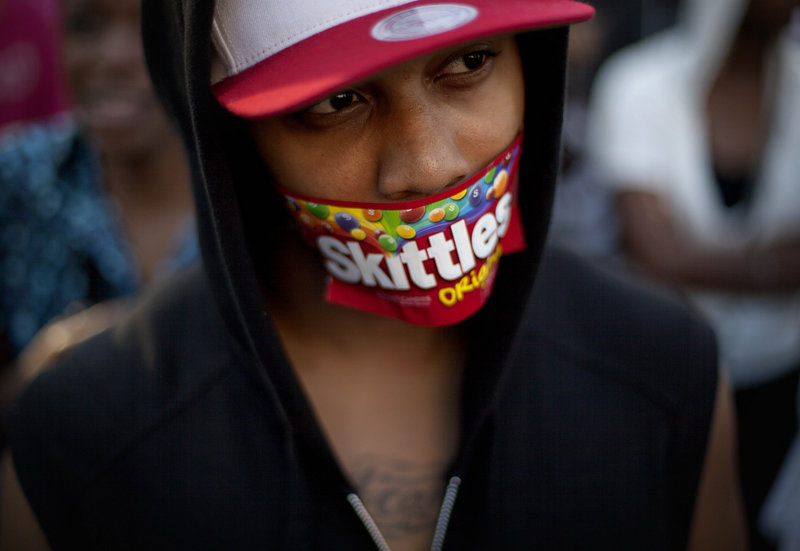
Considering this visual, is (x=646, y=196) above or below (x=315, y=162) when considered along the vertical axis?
below

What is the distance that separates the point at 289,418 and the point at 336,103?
2.20ft

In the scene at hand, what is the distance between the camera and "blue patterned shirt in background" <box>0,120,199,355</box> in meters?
2.60

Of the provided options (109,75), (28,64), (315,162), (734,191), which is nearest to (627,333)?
Answer: (315,162)

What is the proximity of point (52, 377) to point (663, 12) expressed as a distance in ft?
18.6

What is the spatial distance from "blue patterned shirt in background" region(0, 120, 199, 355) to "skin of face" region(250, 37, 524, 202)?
1391 millimetres

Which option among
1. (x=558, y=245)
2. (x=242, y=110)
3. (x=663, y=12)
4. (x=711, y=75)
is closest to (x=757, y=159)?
(x=711, y=75)

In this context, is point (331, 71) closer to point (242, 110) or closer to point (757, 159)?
point (242, 110)

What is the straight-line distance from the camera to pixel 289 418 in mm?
1458

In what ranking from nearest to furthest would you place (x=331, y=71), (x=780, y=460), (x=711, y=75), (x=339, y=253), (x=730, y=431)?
(x=331, y=71) < (x=339, y=253) < (x=730, y=431) < (x=780, y=460) < (x=711, y=75)

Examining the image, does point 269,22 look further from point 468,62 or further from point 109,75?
point 109,75

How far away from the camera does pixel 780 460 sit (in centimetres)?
273

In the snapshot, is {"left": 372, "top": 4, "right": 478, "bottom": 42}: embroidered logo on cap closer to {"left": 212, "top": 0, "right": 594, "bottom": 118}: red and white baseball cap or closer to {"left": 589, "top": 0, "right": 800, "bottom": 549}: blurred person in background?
{"left": 212, "top": 0, "right": 594, "bottom": 118}: red and white baseball cap

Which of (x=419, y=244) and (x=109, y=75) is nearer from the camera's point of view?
(x=419, y=244)

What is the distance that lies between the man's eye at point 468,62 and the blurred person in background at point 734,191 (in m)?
1.70
